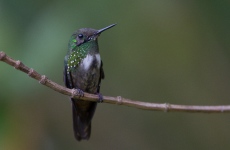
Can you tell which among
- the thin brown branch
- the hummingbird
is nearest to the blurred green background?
the hummingbird

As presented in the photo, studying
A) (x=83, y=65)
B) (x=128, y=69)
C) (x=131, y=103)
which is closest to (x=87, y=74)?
(x=83, y=65)

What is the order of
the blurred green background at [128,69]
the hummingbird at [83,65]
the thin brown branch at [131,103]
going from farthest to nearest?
the blurred green background at [128,69] → the hummingbird at [83,65] → the thin brown branch at [131,103]

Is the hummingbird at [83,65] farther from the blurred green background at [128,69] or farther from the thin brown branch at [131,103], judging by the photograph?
the thin brown branch at [131,103]

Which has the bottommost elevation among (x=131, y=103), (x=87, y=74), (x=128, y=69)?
(x=131, y=103)

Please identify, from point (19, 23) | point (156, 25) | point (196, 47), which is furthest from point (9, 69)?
point (196, 47)

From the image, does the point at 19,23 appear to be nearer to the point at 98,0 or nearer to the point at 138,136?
the point at 98,0

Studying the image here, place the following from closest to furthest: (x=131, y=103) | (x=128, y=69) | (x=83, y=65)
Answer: (x=131, y=103), (x=83, y=65), (x=128, y=69)

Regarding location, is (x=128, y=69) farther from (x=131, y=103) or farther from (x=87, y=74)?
(x=131, y=103)

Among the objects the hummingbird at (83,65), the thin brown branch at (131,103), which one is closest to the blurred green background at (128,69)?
the hummingbird at (83,65)
